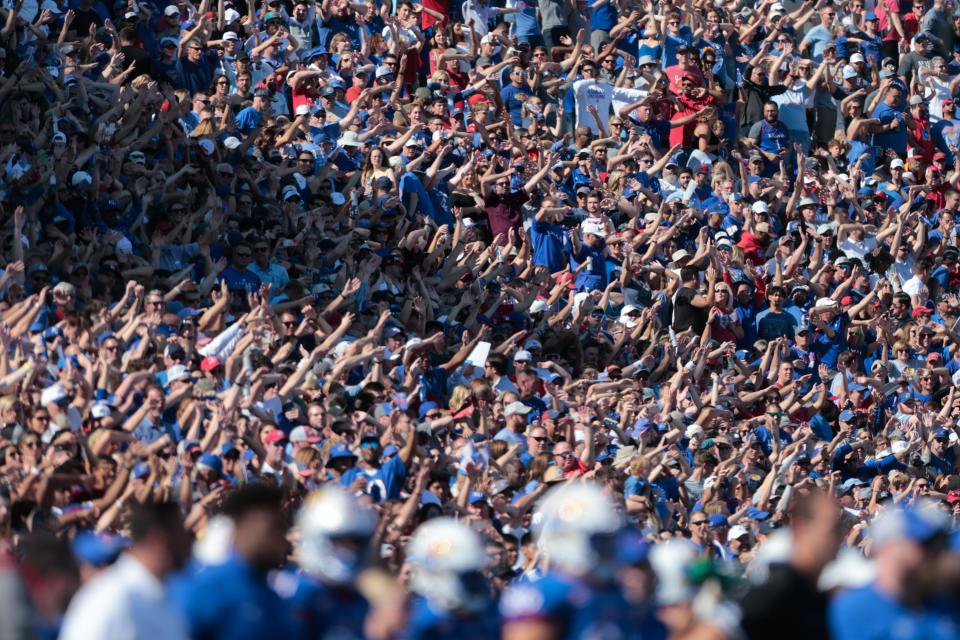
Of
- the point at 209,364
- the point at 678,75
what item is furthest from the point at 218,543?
the point at 678,75

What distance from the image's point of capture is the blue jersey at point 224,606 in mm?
7348

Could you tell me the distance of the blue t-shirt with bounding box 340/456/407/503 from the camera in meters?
13.9

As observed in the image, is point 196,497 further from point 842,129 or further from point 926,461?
point 842,129

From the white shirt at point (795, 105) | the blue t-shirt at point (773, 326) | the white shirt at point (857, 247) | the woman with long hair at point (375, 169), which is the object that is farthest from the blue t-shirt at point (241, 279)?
the white shirt at point (795, 105)

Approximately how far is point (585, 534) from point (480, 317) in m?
11.8

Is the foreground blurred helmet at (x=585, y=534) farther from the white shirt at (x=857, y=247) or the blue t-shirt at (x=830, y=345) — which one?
the white shirt at (x=857, y=247)

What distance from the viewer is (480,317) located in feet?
63.3

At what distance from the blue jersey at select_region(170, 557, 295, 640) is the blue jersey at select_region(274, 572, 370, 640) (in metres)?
0.21

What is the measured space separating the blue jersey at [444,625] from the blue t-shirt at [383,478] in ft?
20.1

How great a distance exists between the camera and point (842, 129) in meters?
25.4

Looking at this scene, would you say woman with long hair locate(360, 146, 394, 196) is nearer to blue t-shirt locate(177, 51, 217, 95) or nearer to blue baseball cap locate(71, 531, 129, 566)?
blue t-shirt locate(177, 51, 217, 95)

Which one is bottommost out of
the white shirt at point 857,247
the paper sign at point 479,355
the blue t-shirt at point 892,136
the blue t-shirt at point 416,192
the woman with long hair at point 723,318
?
the blue t-shirt at point 892,136

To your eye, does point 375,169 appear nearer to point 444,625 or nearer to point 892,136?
point 892,136

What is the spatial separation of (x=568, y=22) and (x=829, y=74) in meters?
3.17
